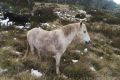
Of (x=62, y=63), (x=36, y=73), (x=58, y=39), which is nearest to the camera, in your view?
(x=36, y=73)

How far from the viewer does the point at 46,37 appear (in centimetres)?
1059

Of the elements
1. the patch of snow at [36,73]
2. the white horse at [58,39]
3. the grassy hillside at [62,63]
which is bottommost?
the grassy hillside at [62,63]

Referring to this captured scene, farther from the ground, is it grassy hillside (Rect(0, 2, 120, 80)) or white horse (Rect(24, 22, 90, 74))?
white horse (Rect(24, 22, 90, 74))

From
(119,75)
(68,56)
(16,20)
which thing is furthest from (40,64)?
(16,20)

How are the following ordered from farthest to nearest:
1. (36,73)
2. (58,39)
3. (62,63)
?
(62,63) < (58,39) < (36,73)

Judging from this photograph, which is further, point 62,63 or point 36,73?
point 62,63

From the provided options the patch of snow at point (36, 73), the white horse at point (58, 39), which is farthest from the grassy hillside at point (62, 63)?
the white horse at point (58, 39)

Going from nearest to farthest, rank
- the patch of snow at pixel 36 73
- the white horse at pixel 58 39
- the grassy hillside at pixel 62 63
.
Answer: the patch of snow at pixel 36 73, the grassy hillside at pixel 62 63, the white horse at pixel 58 39

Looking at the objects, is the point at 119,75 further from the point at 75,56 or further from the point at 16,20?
the point at 16,20

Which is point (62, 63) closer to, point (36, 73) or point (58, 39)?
point (58, 39)

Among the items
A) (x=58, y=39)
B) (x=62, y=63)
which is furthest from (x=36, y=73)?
(x=62, y=63)

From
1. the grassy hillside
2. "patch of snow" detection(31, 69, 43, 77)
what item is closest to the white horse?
the grassy hillside

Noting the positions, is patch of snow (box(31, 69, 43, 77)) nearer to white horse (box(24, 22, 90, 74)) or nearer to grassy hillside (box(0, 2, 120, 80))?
grassy hillside (box(0, 2, 120, 80))

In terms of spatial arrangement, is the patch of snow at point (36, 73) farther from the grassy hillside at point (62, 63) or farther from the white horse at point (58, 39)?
the white horse at point (58, 39)
